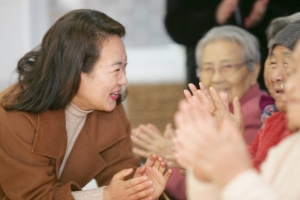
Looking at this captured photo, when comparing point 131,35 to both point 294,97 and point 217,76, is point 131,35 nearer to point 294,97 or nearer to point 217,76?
point 217,76

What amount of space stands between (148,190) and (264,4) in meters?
1.49

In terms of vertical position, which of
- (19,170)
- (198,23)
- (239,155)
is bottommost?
(19,170)

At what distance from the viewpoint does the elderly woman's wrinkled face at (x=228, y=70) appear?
2677 millimetres

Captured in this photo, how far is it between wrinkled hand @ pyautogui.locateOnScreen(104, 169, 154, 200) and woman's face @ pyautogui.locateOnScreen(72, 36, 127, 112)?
1.08 ft

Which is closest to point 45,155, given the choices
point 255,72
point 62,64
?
point 62,64

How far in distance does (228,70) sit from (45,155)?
1170mm

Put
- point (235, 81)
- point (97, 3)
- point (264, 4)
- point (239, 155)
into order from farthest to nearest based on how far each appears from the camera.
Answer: point (97, 3), point (264, 4), point (235, 81), point (239, 155)

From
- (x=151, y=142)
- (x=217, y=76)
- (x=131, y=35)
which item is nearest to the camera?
(x=151, y=142)

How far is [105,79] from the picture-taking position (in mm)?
1990

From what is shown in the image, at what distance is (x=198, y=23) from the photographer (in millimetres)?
3086

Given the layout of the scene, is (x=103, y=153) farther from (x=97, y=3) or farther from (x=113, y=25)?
(x=97, y=3)

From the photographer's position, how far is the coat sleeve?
1.85m

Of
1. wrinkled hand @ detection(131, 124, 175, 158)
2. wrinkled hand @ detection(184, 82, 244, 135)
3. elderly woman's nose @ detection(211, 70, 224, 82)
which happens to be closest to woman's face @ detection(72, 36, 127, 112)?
wrinkled hand @ detection(184, 82, 244, 135)

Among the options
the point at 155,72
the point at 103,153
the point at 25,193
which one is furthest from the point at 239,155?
the point at 155,72
